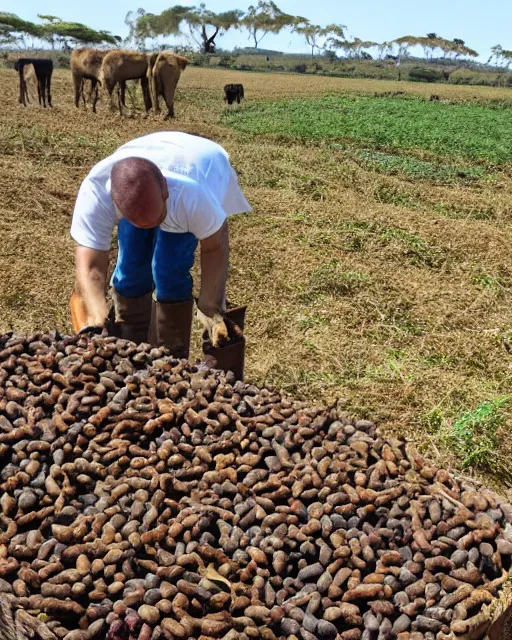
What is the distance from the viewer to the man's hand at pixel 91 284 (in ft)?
9.72

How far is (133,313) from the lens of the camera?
376 cm

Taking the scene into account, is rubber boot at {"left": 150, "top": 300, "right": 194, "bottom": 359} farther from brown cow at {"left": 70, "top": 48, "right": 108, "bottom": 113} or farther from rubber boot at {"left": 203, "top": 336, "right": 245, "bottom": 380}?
brown cow at {"left": 70, "top": 48, "right": 108, "bottom": 113}

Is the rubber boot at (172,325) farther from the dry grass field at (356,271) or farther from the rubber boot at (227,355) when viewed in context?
the dry grass field at (356,271)

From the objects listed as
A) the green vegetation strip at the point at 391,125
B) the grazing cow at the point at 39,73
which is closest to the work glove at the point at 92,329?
the green vegetation strip at the point at 391,125

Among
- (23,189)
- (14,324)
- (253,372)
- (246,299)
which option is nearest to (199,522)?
(253,372)

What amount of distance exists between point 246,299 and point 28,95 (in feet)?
45.4

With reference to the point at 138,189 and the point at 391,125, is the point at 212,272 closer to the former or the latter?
the point at 138,189

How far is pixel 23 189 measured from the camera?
24.6ft

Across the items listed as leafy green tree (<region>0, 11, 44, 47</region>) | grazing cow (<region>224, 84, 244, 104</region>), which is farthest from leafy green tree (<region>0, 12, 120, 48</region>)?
grazing cow (<region>224, 84, 244, 104</region>)

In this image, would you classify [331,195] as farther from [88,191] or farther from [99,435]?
[99,435]

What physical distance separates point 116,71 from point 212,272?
598 inches

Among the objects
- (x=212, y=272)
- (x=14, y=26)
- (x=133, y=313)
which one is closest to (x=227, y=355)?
(x=212, y=272)

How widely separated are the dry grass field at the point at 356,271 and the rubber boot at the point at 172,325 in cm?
84

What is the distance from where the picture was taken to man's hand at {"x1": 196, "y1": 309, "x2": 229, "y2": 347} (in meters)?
3.05
